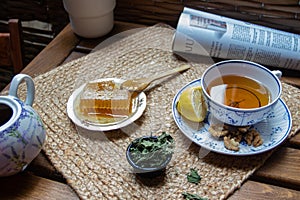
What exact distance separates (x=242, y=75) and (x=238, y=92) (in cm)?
4

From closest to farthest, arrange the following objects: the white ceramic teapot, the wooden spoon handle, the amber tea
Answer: the white ceramic teapot < the amber tea < the wooden spoon handle

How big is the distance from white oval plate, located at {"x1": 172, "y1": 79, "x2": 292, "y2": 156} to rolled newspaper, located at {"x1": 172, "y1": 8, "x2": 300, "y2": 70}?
0.46ft

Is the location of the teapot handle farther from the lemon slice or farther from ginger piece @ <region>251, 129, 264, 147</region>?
ginger piece @ <region>251, 129, 264, 147</region>

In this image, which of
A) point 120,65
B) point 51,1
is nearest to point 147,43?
point 120,65

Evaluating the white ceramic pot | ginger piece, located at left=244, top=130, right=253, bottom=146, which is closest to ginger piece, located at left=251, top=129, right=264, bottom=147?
ginger piece, located at left=244, top=130, right=253, bottom=146

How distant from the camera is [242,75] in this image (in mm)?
672

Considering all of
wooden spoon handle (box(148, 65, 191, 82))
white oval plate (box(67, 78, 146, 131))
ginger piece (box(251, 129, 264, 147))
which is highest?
wooden spoon handle (box(148, 65, 191, 82))

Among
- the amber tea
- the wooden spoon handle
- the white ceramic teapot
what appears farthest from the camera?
the wooden spoon handle

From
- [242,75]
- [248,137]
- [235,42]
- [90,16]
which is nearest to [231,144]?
[248,137]

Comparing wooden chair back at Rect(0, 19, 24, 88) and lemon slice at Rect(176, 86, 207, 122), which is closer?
lemon slice at Rect(176, 86, 207, 122)

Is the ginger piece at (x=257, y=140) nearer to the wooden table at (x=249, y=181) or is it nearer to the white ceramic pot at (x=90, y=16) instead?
the wooden table at (x=249, y=181)

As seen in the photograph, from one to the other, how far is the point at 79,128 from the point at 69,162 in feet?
0.23

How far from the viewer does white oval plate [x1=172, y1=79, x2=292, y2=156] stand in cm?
60

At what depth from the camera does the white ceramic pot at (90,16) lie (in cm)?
82
